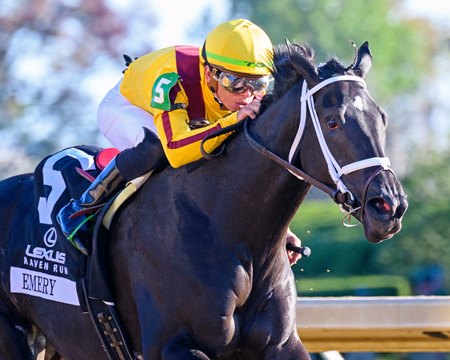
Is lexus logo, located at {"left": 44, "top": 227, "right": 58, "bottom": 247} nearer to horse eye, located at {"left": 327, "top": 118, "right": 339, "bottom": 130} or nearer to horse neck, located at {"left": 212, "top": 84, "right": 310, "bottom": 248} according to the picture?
horse neck, located at {"left": 212, "top": 84, "right": 310, "bottom": 248}

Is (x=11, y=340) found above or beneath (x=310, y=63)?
beneath

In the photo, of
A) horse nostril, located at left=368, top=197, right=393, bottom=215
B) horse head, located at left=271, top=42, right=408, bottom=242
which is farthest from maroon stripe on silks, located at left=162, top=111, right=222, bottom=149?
horse nostril, located at left=368, top=197, right=393, bottom=215

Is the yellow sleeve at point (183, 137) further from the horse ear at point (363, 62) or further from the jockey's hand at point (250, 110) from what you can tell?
the horse ear at point (363, 62)

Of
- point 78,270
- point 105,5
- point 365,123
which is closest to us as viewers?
point 365,123

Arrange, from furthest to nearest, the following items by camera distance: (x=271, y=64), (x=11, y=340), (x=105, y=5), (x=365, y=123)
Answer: (x=105, y=5) → (x=11, y=340) → (x=271, y=64) → (x=365, y=123)

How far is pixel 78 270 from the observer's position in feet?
21.6

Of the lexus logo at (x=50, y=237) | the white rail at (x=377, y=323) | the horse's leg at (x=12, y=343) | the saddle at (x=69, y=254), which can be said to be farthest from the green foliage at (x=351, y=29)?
the lexus logo at (x=50, y=237)

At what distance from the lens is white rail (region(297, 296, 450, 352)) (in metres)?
7.49

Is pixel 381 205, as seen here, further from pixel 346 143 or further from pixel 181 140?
pixel 181 140

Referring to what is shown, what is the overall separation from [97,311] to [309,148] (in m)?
1.51

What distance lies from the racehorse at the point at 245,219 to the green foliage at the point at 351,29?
27759 mm

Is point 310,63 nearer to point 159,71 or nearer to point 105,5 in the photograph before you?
point 159,71

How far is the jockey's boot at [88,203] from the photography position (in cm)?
643

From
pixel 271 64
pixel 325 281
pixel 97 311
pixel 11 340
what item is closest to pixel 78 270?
pixel 97 311
